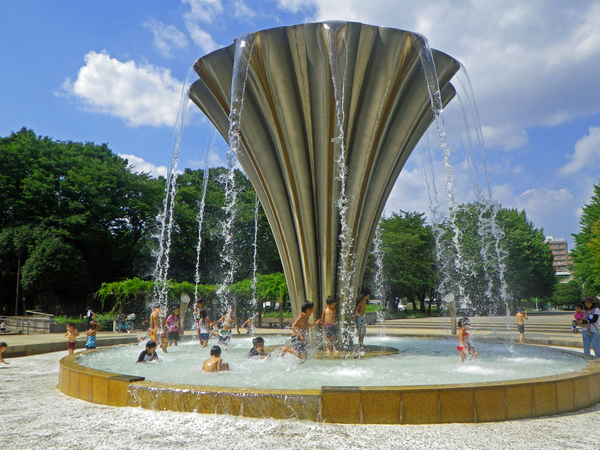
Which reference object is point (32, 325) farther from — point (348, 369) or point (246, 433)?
point (246, 433)

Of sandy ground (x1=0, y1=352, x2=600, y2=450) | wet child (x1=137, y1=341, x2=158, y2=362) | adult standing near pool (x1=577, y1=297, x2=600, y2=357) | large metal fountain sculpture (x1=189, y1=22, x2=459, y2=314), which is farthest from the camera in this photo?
adult standing near pool (x1=577, y1=297, x2=600, y2=357)

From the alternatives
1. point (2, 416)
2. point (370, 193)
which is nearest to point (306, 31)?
point (370, 193)

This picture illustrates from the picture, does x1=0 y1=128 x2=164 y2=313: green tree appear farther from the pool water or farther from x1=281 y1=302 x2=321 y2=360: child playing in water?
x1=281 y1=302 x2=321 y2=360: child playing in water

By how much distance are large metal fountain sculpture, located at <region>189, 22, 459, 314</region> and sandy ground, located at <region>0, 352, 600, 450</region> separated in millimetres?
4429

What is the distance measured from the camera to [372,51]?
26.0ft

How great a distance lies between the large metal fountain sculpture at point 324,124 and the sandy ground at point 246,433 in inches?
174

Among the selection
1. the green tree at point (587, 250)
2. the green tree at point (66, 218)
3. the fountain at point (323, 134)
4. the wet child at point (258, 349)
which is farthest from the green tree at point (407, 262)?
the wet child at point (258, 349)

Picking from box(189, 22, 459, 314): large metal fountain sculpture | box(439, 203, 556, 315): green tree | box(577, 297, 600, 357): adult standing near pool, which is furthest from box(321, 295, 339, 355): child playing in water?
box(439, 203, 556, 315): green tree

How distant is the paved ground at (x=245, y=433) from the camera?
3768 mm

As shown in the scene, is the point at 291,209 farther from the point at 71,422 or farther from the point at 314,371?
the point at 71,422

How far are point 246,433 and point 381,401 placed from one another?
49.6 inches

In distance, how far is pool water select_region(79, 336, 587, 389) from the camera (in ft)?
18.9

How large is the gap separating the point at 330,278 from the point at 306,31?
425 centimetres

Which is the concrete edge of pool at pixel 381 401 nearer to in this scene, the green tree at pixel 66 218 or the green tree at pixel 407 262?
the green tree at pixel 66 218
